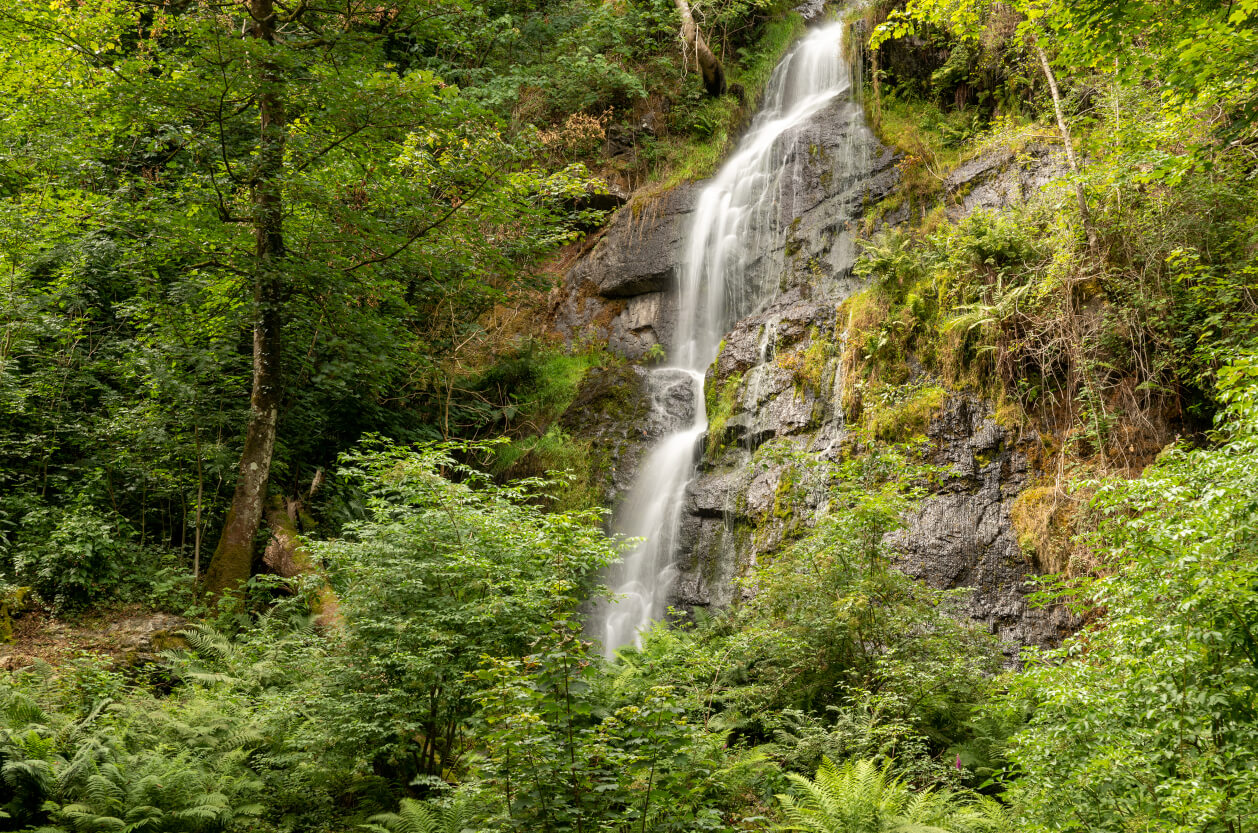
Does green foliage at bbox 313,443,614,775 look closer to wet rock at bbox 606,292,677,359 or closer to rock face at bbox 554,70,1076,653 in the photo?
rock face at bbox 554,70,1076,653

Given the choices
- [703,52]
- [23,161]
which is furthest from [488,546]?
[703,52]

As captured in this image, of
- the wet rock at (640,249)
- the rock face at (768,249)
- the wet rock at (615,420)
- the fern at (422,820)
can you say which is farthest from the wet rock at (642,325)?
the fern at (422,820)

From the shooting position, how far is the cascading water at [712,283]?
11.1 m

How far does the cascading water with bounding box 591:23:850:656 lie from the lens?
36.5ft

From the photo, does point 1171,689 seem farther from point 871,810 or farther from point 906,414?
point 906,414

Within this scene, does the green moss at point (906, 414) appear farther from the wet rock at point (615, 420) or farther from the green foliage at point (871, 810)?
the green foliage at point (871, 810)

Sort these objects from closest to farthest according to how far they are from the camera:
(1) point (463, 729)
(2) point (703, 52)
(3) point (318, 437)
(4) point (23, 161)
Answer: 1. (1) point (463, 729)
2. (4) point (23, 161)
3. (3) point (318, 437)
4. (2) point (703, 52)

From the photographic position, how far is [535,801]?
362 centimetres

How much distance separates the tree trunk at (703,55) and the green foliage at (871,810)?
56.8ft

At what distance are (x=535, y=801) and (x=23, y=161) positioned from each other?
43.6 feet

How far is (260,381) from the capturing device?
968 cm

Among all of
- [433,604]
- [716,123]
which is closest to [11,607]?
[433,604]

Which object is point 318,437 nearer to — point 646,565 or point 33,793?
point 646,565

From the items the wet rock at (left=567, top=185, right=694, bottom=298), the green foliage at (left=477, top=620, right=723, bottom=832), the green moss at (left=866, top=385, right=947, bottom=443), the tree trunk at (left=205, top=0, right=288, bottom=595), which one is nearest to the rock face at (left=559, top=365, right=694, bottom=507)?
the wet rock at (left=567, top=185, right=694, bottom=298)
